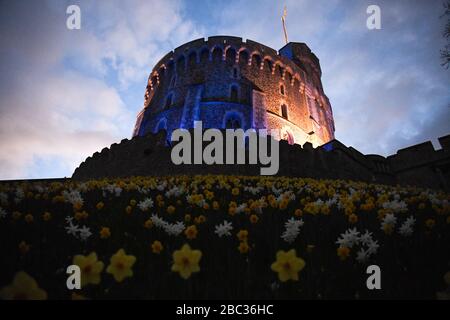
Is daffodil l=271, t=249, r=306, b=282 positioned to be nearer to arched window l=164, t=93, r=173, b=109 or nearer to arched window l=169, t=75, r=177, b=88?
arched window l=164, t=93, r=173, b=109

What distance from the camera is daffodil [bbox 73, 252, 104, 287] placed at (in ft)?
4.79

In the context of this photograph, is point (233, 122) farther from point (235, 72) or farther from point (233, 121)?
point (235, 72)

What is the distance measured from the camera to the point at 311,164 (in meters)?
10.8

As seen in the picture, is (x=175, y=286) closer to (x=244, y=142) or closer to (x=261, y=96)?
(x=244, y=142)

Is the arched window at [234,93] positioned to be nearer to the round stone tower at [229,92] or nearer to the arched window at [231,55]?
the round stone tower at [229,92]

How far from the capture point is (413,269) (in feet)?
6.82

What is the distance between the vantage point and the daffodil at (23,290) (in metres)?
1.17

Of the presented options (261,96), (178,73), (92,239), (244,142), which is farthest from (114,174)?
(178,73)

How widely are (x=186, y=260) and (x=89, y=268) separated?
1.77ft

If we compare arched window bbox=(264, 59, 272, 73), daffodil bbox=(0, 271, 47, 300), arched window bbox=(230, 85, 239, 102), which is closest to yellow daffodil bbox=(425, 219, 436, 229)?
daffodil bbox=(0, 271, 47, 300)

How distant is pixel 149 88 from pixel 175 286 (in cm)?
3344

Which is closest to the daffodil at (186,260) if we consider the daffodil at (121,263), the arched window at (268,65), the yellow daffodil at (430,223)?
the daffodil at (121,263)

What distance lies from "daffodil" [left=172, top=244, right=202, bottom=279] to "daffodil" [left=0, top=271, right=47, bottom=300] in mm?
646

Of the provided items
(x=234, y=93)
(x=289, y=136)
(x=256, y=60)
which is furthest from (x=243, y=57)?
(x=289, y=136)
